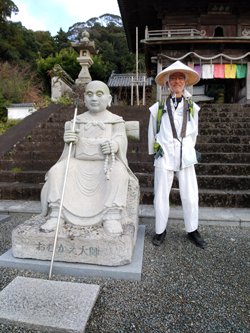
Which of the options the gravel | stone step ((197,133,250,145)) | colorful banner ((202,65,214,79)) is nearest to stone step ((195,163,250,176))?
stone step ((197,133,250,145))

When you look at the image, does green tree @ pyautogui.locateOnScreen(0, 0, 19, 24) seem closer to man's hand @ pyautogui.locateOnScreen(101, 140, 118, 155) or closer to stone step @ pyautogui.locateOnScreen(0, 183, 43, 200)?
stone step @ pyautogui.locateOnScreen(0, 183, 43, 200)

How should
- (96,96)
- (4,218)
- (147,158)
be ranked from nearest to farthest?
(96,96)
(4,218)
(147,158)

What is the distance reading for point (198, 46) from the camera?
10.4 m

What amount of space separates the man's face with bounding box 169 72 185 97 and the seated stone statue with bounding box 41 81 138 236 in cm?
73

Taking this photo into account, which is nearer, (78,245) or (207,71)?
(78,245)

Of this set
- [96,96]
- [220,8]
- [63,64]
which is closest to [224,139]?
[96,96]

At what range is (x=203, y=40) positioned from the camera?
9.70 m

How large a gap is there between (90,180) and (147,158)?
2841mm

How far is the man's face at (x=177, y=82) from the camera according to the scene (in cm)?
267

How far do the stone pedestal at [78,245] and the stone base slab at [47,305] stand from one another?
1.18ft

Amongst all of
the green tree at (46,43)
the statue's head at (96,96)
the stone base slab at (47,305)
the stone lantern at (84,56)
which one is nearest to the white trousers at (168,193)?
the statue's head at (96,96)

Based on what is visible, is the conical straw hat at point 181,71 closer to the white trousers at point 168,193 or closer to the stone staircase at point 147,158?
the white trousers at point 168,193

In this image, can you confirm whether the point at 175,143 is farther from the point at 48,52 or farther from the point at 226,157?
the point at 48,52

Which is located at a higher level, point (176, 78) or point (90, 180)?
point (176, 78)
